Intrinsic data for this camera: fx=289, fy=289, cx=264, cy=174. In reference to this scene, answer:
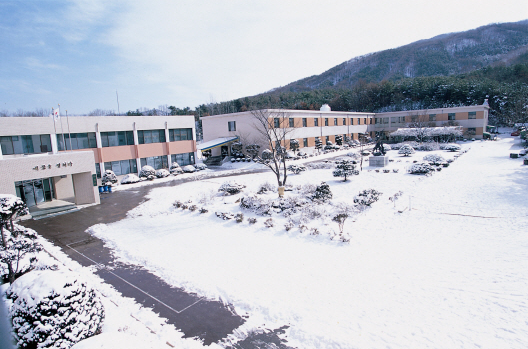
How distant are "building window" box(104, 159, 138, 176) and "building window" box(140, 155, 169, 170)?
975 millimetres

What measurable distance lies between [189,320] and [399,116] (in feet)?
196

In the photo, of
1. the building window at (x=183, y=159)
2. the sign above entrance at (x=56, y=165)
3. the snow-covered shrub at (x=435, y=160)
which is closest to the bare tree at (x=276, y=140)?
the building window at (x=183, y=159)

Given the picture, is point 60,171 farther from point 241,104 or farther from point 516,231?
point 241,104

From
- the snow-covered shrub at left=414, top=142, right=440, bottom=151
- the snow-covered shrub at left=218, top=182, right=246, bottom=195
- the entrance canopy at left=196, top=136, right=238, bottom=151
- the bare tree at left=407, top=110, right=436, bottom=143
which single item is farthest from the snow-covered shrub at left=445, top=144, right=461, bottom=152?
the snow-covered shrub at left=218, top=182, right=246, bottom=195

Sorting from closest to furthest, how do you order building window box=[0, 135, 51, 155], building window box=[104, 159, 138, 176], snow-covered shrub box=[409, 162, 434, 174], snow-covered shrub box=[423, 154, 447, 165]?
1. building window box=[0, 135, 51, 155]
2. snow-covered shrub box=[409, 162, 434, 174]
3. snow-covered shrub box=[423, 154, 447, 165]
4. building window box=[104, 159, 138, 176]

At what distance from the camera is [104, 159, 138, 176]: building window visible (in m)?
28.8

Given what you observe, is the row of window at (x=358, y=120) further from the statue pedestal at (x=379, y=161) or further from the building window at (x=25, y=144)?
the building window at (x=25, y=144)

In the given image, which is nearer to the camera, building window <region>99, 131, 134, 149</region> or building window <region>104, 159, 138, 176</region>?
building window <region>99, 131, 134, 149</region>

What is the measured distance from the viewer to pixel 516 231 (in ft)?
39.1

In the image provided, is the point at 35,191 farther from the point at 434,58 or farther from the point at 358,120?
the point at 434,58

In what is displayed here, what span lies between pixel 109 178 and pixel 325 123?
33.1 m

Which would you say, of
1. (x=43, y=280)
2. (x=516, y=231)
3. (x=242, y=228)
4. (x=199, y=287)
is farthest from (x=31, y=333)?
(x=516, y=231)

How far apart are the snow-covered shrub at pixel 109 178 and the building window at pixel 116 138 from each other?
3.02 m

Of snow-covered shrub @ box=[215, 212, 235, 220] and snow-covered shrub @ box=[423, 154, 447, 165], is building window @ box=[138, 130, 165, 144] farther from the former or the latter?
snow-covered shrub @ box=[423, 154, 447, 165]
